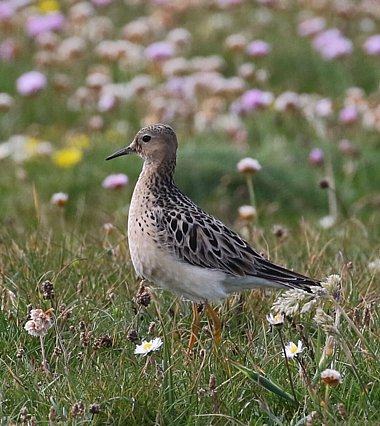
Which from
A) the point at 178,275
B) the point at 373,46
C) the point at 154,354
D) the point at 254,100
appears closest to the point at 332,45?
the point at 373,46

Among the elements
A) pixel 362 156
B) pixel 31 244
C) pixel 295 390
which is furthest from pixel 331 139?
pixel 295 390

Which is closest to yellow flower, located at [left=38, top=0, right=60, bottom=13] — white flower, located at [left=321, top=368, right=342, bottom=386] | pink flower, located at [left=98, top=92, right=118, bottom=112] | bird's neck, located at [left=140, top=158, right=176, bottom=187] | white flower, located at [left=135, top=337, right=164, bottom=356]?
pink flower, located at [left=98, top=92, right=118, bottom=112]

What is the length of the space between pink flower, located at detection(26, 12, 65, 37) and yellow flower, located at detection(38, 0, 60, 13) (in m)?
1.33

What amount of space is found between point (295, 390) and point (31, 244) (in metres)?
2.24

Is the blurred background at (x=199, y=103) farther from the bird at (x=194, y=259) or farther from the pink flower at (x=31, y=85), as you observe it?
the bird at (x=194, y=259)

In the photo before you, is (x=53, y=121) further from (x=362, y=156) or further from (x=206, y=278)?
(x=206, y=278)

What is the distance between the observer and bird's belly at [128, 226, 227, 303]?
501 centimetres

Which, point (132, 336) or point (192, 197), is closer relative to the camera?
point (132, 336)

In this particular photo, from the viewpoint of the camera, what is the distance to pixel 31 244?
6.18 metres

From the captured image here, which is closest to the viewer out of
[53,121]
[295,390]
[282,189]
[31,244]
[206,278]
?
[295,390]

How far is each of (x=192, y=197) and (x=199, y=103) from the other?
76.0 inches

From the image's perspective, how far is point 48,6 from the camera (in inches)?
560

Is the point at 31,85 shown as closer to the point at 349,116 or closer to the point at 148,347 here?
the point at 349,116

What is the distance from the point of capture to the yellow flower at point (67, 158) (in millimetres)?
10023
